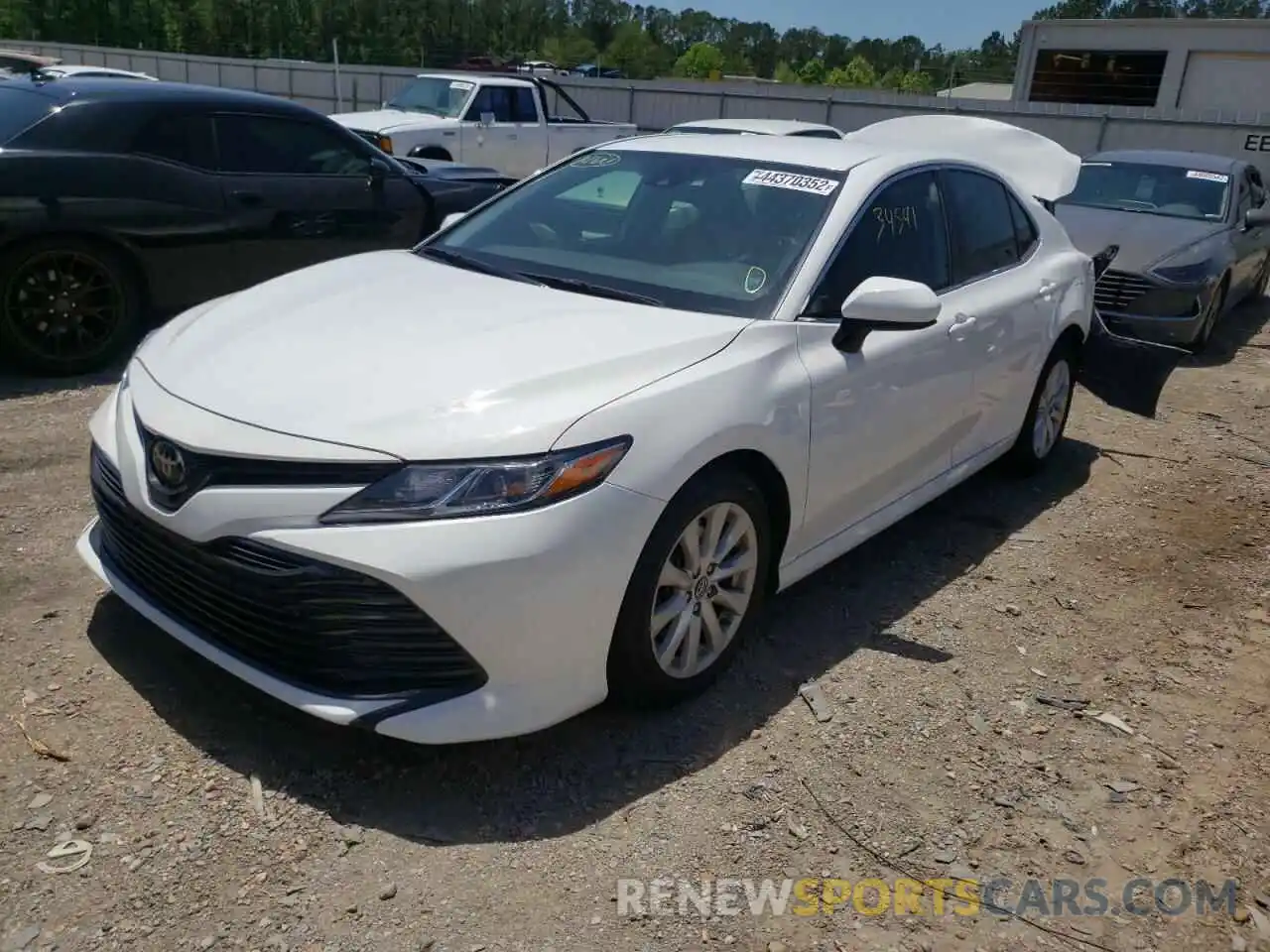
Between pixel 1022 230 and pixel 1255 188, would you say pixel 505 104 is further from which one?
pixel 1022 230

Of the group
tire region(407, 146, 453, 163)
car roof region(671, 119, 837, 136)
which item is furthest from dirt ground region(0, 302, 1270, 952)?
tire region(407, 146, 453, 163)

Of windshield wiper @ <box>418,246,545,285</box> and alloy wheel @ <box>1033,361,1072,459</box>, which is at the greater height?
windshield wiper @ <box>418,246,545,285</box>

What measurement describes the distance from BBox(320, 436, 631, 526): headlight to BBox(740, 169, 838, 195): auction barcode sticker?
1694 millimetres

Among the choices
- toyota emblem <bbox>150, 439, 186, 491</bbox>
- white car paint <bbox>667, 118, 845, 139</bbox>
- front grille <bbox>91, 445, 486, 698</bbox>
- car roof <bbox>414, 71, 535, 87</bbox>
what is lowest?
front grille <bbox>91, 445, 486, 698</bbox>

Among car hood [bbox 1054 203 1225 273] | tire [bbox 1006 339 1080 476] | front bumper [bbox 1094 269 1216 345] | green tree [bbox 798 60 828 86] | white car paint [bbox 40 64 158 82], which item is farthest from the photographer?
green tree [bbox 798 60 828 86]

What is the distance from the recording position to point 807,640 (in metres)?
3.80

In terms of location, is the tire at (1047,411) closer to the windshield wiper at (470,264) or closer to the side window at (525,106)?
the windshield wiper at (470,264)

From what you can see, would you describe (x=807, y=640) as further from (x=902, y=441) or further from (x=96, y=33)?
(x=96, y=33)

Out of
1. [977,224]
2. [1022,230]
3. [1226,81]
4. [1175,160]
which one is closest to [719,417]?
[977,224]

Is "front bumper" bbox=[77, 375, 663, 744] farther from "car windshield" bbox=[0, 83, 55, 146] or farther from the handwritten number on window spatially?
"car windshield" bbox=[0, 83, 55, 146]

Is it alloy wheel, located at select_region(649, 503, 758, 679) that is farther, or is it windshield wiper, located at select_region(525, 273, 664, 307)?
windshield wiper, located at select_region(525, 273, 664, 307)

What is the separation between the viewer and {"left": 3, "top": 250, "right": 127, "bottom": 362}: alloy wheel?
567 cm

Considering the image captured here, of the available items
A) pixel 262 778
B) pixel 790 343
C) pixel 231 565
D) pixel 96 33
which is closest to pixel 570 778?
pixel 262 778

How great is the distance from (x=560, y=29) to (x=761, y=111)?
260 feet
